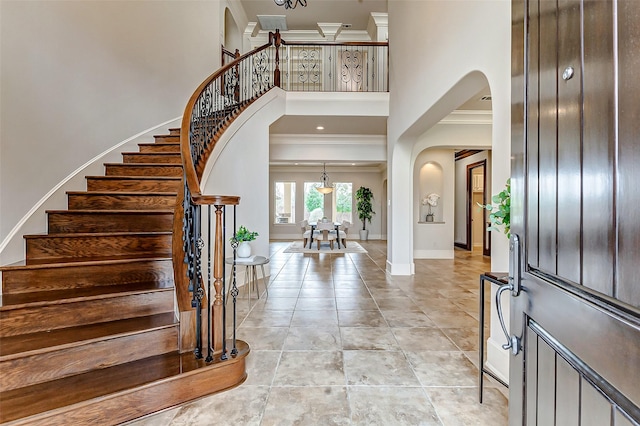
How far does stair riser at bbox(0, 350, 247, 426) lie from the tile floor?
0.06 m

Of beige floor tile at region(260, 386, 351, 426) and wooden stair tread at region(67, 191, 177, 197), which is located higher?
wooden stair tread at region(67, 191, 177, 197)

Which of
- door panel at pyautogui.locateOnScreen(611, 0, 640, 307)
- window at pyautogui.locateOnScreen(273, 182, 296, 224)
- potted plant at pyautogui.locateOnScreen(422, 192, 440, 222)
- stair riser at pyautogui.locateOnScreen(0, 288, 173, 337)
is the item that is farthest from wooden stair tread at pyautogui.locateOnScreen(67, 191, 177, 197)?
window at pyautogui.locateOnScreen(273, 182, 296, 224)

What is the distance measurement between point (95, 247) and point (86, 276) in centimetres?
40

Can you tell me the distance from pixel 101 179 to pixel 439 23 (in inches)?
152

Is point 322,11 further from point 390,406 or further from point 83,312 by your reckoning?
point 390,406

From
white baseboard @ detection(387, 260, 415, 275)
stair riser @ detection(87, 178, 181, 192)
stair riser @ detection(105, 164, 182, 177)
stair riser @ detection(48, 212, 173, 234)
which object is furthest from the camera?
white baseboard @ detection(387, 260, 415, 275)

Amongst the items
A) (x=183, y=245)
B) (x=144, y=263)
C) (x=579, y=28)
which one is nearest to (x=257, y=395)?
A: (x=183, y=245)

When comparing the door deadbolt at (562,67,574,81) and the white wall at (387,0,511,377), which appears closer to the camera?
the door deadbolt at (562,67,574,81)

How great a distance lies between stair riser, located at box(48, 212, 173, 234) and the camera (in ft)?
9.12

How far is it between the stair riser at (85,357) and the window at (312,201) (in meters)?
10.1

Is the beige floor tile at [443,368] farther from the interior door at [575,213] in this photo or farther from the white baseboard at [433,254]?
the white baseboard at [433,254]

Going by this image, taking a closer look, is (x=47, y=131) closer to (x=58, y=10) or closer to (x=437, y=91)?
(x=58, y=10)

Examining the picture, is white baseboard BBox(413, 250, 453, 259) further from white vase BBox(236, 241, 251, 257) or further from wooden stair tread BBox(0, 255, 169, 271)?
wooden stair tread BBox(0, 255, 169, 271)

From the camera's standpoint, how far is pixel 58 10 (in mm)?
2910
